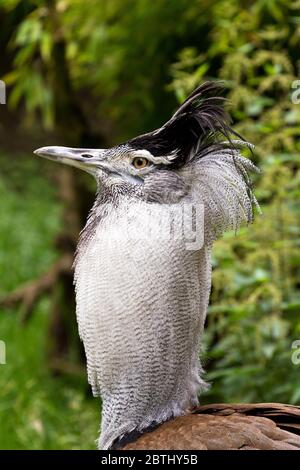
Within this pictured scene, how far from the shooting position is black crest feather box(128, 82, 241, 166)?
7.54 feet

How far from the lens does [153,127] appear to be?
14.1ft

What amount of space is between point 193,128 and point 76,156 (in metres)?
0.30

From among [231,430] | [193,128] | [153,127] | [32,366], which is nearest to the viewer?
[231,430]

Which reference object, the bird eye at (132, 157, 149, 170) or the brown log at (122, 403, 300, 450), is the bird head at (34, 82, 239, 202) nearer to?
the bird eye at (132, 157, 149, 170)

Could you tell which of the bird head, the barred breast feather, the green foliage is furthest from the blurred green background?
→ the bird head

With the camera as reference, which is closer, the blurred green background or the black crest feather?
the black crest feather

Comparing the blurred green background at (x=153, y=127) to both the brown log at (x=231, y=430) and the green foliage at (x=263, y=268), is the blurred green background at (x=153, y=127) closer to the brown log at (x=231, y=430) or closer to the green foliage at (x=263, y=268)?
the green foliage at (x=263, y=268)

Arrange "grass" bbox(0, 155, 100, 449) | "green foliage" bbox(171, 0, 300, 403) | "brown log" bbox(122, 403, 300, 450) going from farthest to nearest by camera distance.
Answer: "grass" bbox(0, 155, 100, 449) → "green foliage" bbox(171, 0, 300, 403) → "brown log" bbox(122, 403, 300, 450)

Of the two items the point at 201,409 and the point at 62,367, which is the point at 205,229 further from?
the point at 62,367

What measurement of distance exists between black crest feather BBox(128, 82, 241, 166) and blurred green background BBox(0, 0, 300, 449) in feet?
2.36

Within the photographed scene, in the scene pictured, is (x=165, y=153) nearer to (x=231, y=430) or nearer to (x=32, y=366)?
(x=231, y=430)

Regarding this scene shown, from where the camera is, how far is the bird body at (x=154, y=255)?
7.31ft

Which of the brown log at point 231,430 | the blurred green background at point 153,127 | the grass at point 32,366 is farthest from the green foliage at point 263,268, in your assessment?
the brown log at point 231,430

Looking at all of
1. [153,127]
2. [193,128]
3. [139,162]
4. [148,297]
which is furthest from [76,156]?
[153,127]
